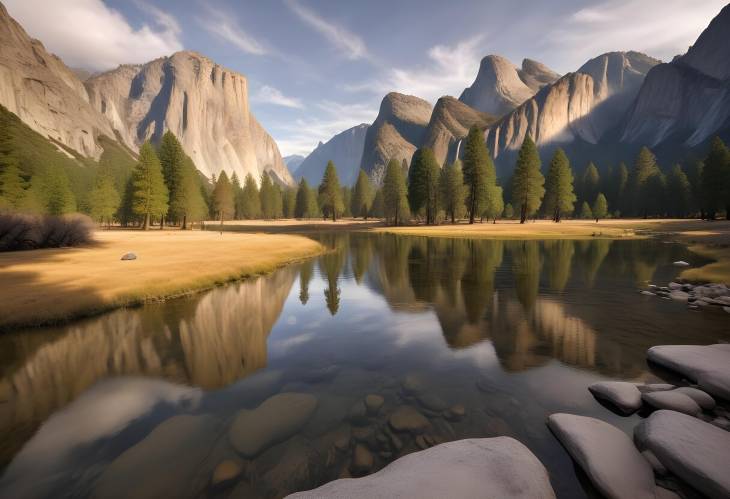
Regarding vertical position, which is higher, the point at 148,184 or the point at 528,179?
the point at 528,179

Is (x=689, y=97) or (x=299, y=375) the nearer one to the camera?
(x=299, y=375)

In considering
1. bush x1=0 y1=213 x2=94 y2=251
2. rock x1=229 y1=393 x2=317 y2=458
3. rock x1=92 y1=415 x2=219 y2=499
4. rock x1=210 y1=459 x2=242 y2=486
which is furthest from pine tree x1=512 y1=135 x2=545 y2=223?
rock x1=210 y1=459 x2=242 y2=486

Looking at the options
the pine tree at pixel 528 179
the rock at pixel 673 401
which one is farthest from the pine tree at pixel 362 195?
the rock at pixel 673 401

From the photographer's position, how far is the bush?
96.4 ft

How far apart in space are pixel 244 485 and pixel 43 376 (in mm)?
7953

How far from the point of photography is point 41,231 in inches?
1240

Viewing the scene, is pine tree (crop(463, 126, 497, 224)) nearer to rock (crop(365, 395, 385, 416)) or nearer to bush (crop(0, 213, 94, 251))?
bush (crop(0, 213, 94, 251))

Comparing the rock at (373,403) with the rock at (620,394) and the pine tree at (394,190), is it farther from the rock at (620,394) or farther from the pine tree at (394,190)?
the pine tree at (394,190)

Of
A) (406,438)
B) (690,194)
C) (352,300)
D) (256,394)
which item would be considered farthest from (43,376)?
(690,194)

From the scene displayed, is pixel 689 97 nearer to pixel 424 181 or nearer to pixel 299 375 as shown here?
pixel 424 181

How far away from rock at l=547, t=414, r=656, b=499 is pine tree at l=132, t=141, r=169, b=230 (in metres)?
65.8

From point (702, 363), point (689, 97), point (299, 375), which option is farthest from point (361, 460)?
point (689, 97)

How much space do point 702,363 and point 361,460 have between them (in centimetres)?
911

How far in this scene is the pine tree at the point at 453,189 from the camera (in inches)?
2773
